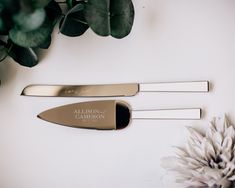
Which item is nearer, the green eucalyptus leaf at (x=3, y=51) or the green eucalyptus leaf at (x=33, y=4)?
the green eucalyptus leaf at (x=33, y=4)

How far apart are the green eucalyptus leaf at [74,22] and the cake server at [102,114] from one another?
169 millimetres

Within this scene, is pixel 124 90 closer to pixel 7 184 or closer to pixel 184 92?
pixel 184 92

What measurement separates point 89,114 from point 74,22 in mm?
214

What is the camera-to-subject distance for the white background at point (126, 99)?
85 centimetres

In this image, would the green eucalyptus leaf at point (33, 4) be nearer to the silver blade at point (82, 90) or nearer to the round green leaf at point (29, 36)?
the round green leaf at point (29, 36)

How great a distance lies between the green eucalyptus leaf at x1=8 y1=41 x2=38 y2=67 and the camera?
0.90 m

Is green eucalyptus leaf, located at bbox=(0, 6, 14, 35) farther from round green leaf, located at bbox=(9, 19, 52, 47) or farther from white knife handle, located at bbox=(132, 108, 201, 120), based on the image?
white knife handle, located at bbox=(132, 108, 201, 120)

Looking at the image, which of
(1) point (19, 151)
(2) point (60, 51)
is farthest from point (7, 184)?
(2) point (60, 51)

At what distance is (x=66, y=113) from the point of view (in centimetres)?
91

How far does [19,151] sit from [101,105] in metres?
0.25

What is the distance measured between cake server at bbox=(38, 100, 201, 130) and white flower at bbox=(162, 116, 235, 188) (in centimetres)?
7

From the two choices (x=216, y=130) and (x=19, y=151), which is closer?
(x=216, y=130)

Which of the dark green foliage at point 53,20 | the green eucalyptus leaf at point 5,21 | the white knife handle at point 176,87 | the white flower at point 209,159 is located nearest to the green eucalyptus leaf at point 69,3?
the dark green foliage at point 53,20

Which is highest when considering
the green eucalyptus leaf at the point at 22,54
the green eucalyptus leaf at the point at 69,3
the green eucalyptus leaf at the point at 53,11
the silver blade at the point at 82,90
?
the green eucalyptus leaf at the point at 69,3
